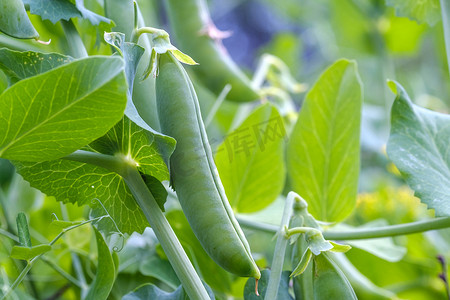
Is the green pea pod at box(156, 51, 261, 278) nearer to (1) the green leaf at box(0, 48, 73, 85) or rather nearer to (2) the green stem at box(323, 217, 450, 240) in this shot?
(1) the green leaf at box(0, 48, 73, 85)

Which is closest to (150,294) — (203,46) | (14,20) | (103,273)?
(103,273)

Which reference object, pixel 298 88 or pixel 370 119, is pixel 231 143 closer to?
pixel 298 88

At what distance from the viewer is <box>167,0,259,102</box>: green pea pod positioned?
0.70 meters

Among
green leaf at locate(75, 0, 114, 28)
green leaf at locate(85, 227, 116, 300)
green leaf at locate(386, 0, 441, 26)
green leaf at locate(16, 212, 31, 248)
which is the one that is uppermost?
green leaf at locate(386, 0, 441, 26)

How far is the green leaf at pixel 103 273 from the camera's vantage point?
1.39 ft

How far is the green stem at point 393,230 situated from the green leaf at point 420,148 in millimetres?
38

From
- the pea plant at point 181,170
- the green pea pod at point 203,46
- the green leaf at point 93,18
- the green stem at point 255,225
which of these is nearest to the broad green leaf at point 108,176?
the pea plant at point 181,170

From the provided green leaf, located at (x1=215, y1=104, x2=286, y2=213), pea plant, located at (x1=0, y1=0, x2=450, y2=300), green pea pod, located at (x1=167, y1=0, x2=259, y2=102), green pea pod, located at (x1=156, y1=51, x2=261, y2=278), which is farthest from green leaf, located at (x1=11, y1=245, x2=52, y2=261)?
green pea pod, located at (x1=167, y1=0, x2=259, y2=102)

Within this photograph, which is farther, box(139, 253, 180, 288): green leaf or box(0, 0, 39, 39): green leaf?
box(139, 253, 180, 288): green leaf

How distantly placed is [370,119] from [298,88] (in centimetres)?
36

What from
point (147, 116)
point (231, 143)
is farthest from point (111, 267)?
point (231, 143)

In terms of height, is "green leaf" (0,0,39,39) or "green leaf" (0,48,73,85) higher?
"green leaf" (0,0,39,39)

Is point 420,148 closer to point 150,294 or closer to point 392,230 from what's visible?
point 392,230

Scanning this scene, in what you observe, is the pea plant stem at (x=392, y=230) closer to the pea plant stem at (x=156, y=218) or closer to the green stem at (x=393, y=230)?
the green stem at (x=393, y=230)
